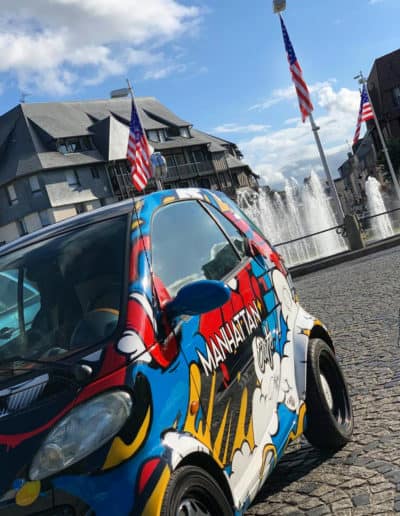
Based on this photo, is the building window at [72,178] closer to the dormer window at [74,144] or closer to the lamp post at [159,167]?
the dormer window at [74,144]

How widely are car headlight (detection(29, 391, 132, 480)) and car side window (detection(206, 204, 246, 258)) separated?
1.66m

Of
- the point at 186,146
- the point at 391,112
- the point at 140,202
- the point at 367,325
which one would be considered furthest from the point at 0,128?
the point at 140,202

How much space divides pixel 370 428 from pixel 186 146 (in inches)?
2397

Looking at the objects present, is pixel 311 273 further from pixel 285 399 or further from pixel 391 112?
pixel 391 112

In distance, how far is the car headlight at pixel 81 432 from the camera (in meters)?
2.10

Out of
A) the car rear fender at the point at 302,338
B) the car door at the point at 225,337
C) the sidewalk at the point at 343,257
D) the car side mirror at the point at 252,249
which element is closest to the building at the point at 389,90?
the sidewalk at the point at 343,257

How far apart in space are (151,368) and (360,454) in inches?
82.2

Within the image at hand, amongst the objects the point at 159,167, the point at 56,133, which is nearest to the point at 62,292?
the point at 159,167

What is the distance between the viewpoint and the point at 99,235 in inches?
122

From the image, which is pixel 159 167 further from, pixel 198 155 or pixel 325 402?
pixel 198 155

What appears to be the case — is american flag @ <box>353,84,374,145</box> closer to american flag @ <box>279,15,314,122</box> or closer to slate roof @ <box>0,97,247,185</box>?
american flag @ <box>279,15,314,122</box>

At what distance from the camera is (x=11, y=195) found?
53.2 metres

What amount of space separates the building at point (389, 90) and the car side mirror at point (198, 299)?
237ft

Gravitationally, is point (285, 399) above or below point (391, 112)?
below
